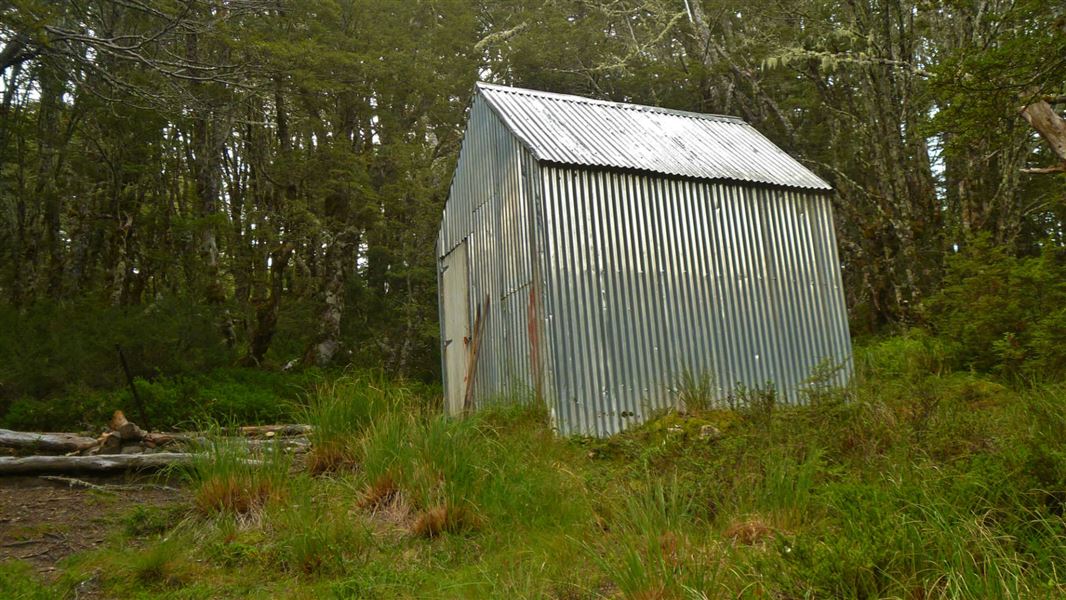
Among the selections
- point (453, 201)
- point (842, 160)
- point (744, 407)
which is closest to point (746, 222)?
point (744, 407)

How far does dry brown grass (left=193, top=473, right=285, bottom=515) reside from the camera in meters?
5.32

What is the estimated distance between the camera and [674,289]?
29.5 feet

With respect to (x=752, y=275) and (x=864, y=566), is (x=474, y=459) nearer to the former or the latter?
(x=864, y=566)

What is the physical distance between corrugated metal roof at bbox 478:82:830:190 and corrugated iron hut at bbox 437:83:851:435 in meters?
0.04

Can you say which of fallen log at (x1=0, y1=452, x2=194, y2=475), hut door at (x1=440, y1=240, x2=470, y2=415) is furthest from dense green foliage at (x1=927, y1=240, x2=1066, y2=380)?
fallen log at (x1=0, y1=452, x2=194, y2=475)

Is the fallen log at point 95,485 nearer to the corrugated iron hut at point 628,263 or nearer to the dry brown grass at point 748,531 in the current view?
the corrugated iron hut at point 628,263

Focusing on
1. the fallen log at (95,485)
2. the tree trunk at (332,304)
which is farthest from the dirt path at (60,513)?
the tree trunk at (332,304)

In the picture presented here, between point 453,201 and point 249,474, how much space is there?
7502 mm

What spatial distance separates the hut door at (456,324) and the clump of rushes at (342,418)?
14.8 ft

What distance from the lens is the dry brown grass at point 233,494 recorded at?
5324 millimetres

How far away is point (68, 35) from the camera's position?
7109mm

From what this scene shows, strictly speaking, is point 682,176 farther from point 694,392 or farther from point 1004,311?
point 1004,311

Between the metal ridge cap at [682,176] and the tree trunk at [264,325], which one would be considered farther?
the tree trunk at [264,325]

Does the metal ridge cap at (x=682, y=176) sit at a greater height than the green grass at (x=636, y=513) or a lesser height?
greater
